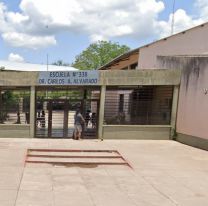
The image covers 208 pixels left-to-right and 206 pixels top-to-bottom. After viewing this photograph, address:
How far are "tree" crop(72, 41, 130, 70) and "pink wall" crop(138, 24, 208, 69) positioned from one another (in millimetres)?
40084

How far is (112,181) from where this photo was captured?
11484 millimetres

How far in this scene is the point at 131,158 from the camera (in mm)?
15352

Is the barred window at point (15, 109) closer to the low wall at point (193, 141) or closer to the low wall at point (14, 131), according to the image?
the low wall at point (14, 131)

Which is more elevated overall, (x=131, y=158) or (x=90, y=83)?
(x=90, y=83)

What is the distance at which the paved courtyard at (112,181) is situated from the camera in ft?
30.6

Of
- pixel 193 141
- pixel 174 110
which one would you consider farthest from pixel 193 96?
pixel 193 141

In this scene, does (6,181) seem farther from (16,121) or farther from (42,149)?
(16,121)

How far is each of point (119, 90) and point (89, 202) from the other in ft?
40.6

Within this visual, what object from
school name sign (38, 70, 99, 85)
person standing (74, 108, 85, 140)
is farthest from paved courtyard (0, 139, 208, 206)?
school name sign (38, 70, 99, 85)

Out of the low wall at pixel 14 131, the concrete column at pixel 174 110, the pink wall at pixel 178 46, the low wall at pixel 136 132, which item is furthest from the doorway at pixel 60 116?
the pink wall at pixel 178 46

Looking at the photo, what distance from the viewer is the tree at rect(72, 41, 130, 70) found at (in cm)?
6769

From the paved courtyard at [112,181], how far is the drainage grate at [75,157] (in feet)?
1.31

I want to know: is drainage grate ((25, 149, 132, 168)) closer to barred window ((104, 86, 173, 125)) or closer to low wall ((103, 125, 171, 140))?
low wall ((103, 125, 171, 140))

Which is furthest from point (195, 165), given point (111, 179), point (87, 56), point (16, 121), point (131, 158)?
point (87, 56)
